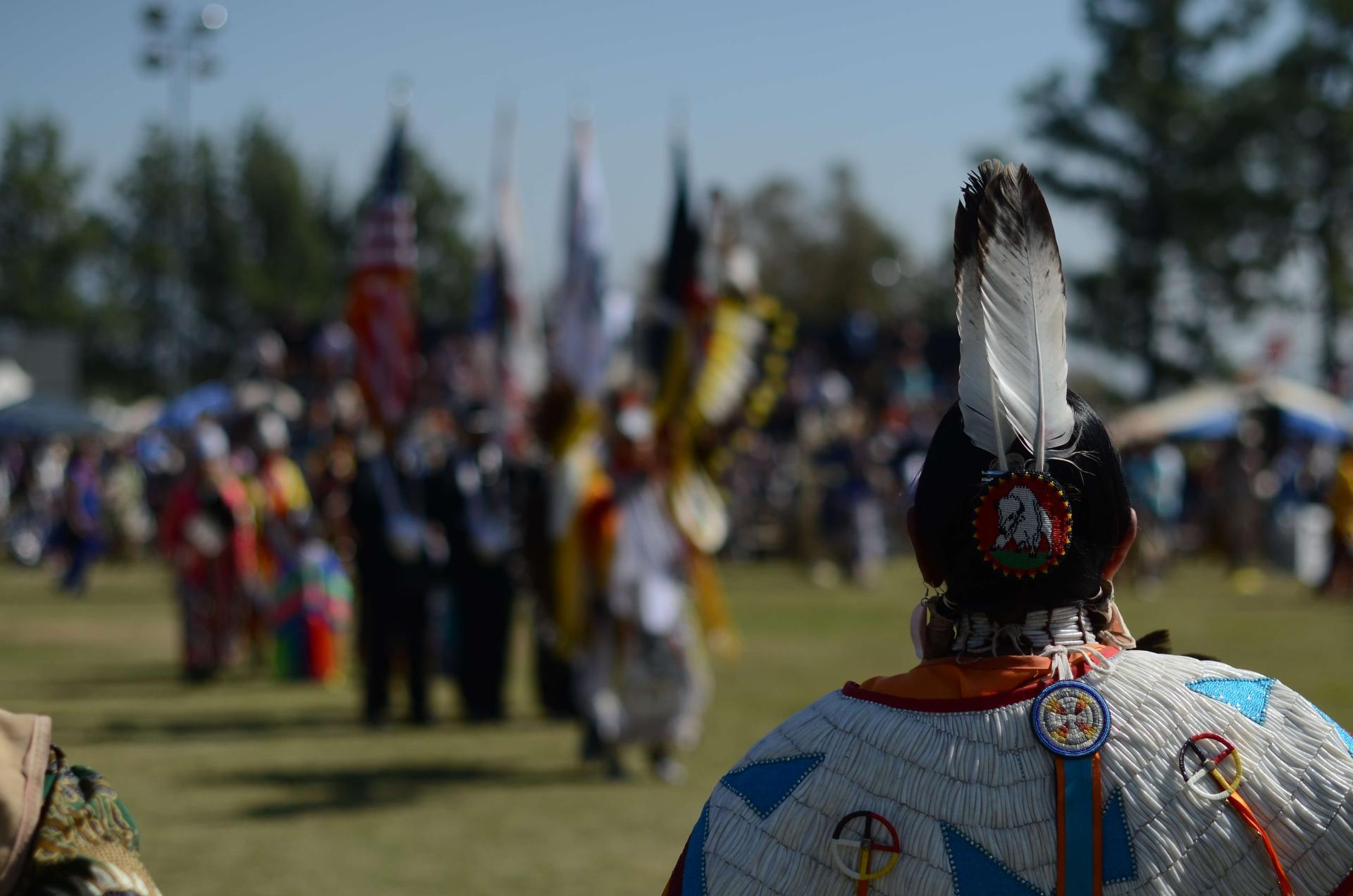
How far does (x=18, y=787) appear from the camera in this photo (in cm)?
194

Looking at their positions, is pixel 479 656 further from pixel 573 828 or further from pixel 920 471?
pixel 920 471

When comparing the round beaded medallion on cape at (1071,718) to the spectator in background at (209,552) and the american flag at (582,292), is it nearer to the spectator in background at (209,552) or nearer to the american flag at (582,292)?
the american flag at (582,292)

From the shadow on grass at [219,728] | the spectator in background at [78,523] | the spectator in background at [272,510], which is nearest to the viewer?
the shadow on grass at [219,728]

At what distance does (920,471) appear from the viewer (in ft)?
6.60

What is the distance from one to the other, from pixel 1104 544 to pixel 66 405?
2901 centimetres

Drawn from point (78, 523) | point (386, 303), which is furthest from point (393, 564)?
point (78, 523)

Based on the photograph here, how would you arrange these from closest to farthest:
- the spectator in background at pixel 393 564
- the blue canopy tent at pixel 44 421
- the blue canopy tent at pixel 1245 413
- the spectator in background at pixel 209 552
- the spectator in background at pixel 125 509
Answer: the spectator in background at pixel 393 564
the spectator in background at pixel 209 552
the spectator in background at pixel 125 509
the blue canopy tent at pixel 1245 413
the blue canopy tent at pixel 44 421

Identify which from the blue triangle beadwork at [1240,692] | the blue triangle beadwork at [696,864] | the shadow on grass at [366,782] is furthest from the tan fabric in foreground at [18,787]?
the shadow on grass at [366,782]

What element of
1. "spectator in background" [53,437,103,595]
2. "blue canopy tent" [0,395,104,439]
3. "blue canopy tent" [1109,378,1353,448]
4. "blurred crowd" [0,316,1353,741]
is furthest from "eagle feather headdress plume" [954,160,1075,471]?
"blue canopy tent" [0,395,104,439]

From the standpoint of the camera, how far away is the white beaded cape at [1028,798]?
5.81 feet

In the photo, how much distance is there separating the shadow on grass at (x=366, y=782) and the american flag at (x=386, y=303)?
264 centimetres

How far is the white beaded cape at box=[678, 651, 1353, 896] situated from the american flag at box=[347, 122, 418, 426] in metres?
7.93

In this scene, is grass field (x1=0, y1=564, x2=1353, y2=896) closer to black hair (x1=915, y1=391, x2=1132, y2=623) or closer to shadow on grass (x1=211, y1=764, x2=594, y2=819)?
shadow on grass (x1=211, y1=764, x2=594, y2=819)

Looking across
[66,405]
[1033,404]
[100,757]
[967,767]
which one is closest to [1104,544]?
[1033,404]
